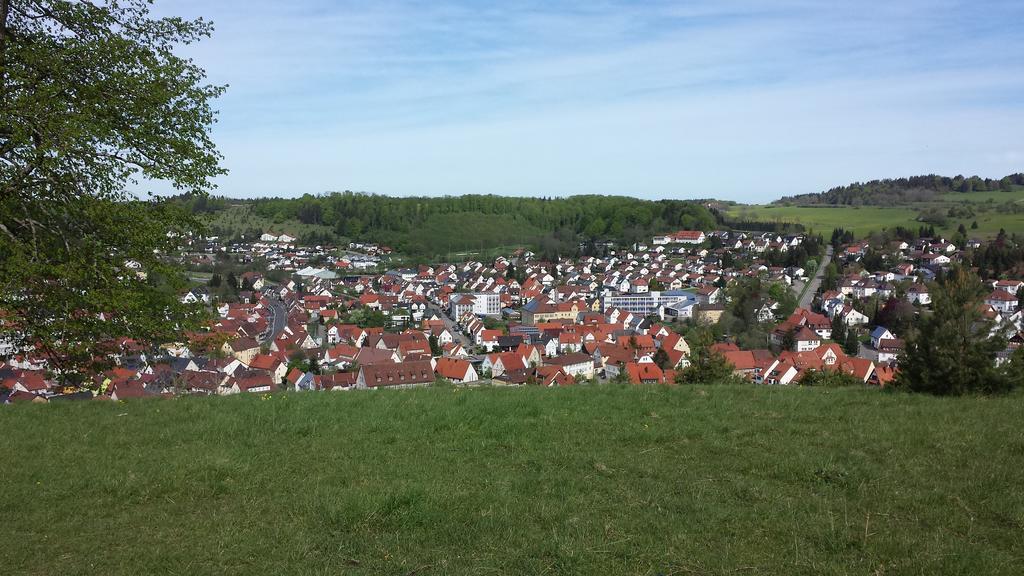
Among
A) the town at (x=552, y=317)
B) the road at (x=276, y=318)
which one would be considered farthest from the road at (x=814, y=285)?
the road at (x=276, y=318)

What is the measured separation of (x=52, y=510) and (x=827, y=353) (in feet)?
146

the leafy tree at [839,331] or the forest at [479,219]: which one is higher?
the forest at [479,219]

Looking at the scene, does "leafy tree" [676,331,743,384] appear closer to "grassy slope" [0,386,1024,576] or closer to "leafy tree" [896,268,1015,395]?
"leafy tree" [896,268,1015,395]

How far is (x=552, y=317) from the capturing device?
246ft

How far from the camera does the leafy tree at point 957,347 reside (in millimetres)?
10008

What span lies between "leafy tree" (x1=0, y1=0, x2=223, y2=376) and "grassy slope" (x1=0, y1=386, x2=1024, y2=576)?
146cm

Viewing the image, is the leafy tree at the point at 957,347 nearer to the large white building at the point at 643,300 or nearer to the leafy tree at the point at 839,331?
the leafy tree at the point at 839,331

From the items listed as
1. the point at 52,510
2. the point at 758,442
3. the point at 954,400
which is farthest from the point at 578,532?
the point at 954,400

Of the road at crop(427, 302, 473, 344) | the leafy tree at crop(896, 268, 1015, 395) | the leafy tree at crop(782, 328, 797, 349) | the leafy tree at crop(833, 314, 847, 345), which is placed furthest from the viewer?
the road at crop(427, 302, 473, 344)

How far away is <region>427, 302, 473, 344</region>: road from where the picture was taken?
207ft

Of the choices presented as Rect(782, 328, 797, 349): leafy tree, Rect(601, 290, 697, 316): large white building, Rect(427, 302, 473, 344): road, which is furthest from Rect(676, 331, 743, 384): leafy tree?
Rect(601, 290, 697, 316): large white building

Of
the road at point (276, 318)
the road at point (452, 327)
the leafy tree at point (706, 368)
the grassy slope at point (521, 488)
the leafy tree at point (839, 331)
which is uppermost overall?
the grassy slope at point (521, 488)

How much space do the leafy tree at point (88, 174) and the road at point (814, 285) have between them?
7168 cm

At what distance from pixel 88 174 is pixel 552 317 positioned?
67145 mm
